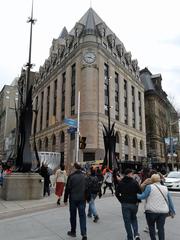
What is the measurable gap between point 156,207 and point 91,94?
35114 millimetres

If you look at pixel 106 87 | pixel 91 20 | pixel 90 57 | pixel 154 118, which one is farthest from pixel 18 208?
pixel 154 118

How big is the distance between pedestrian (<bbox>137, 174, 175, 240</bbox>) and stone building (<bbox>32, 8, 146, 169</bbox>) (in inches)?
1272

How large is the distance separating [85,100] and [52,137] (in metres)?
12.8

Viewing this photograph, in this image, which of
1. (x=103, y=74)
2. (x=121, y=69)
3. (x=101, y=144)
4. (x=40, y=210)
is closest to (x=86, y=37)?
(x=103, y=74)

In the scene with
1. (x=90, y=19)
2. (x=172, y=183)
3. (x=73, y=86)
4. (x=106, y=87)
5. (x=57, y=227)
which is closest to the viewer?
(x=57, y=227)

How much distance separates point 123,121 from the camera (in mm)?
46719

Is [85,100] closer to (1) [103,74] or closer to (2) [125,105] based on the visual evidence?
(1) [103,74]

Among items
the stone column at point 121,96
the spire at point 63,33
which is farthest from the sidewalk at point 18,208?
the spire at point 63,33

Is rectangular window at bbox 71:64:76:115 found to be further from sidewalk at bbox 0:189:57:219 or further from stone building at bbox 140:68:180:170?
sidewalk at bbox 0:189:57:219

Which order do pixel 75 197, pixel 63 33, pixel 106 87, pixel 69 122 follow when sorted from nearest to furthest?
pixel 75 197 < pixel 69 122 < pixel 106 87 < pixel 63 33

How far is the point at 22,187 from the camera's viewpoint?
13.1m

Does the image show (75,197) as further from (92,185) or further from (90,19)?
(90,19)

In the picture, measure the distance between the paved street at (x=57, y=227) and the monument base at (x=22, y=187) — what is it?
318 cm

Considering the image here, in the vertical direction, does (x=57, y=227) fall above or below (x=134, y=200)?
below
